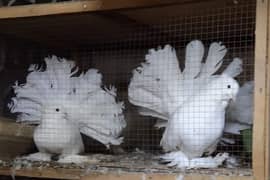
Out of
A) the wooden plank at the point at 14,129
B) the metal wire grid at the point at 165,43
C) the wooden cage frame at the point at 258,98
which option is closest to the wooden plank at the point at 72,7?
the wooden cage frame at the point at 258,98

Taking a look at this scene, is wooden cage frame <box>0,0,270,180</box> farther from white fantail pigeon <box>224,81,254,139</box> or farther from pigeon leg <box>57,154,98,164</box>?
white fantail pigeon <box>224,81,254,139</box>

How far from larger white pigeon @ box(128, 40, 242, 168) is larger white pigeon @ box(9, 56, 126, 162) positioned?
0.25 feet

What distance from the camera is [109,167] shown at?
1.03m

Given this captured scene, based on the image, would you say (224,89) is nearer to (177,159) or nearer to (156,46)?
(177,159)

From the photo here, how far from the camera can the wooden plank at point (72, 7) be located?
1024 millimetres

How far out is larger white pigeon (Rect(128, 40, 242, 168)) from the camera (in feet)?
3.34

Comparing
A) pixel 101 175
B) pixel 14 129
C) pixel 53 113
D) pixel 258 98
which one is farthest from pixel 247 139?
pixel 14 129

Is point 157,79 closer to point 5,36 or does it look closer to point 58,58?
point 58,58

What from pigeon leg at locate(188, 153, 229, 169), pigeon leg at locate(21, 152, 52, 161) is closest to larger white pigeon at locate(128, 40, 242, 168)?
pigeon leg at locate(188, 153, 229, 169)

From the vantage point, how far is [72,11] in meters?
1.06

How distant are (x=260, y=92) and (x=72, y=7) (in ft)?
1.41

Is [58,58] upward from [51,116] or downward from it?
upward

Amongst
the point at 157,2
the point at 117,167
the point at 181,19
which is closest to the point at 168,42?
the point at 181,19

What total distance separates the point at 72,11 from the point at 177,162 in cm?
38
